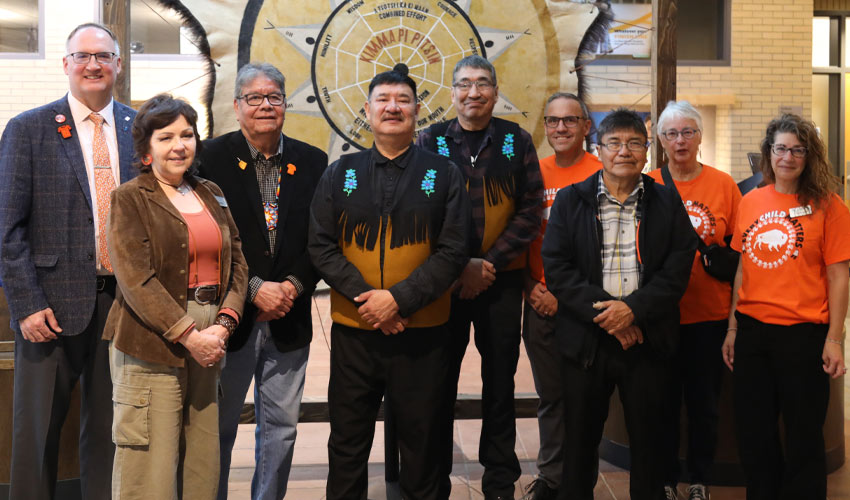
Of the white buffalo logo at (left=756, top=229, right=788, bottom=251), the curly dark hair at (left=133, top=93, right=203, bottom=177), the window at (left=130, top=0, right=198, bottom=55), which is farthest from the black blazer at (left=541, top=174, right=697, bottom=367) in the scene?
the window at (left=130, top=0, right=198, bottom=55)

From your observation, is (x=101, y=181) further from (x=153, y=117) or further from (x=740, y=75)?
(x=740, y=75)

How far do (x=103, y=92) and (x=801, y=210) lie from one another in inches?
97.0

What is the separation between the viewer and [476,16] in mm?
3807

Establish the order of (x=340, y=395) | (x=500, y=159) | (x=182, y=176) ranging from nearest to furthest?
(x=182, y=176), (x=340, y=395), (x=500, y=159)

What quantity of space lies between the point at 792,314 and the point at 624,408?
657mm

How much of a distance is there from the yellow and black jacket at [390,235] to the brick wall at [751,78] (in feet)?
29.8

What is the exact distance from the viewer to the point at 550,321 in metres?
3.21

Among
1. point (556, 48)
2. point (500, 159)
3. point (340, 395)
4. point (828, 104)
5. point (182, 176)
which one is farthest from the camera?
point (828, 104)

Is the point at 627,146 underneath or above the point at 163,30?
underneath

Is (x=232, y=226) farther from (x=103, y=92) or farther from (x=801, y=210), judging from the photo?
(x=801, y=210)

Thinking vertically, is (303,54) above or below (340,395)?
above

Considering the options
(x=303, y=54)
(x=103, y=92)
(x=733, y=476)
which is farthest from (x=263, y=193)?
(x=733, y=476)

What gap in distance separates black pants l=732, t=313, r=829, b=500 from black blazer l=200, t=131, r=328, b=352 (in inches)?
61.5

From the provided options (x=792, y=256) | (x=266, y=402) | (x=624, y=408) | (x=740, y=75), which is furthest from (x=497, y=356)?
(x=740, y=75)
